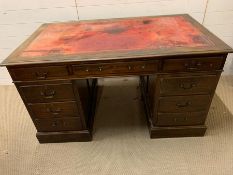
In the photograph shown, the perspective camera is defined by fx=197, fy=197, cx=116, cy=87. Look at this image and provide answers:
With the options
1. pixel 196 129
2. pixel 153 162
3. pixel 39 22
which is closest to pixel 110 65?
pixel 153 162

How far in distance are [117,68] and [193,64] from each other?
1.55 ft

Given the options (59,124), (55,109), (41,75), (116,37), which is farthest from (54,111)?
(116,37)

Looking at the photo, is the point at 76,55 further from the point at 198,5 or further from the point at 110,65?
the point at 198,5

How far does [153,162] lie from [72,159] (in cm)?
61

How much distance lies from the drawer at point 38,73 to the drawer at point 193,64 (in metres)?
0.65

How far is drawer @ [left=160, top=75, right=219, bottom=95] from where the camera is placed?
1287mm

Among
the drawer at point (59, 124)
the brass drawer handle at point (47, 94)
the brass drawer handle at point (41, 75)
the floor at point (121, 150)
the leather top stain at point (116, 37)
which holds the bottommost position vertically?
the floor at point (121, 150)

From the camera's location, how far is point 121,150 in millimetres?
1551

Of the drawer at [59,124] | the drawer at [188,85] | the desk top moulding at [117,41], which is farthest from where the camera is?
the drawer at [59,124]

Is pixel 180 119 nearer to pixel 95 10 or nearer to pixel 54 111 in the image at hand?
pixel 54 111

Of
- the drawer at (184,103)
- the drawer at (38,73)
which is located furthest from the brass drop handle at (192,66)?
the drawer at (38,73)

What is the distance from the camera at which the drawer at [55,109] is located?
141cm

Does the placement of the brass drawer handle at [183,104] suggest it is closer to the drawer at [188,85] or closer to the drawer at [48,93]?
the drawer at [188,85]

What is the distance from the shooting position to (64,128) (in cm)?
156
